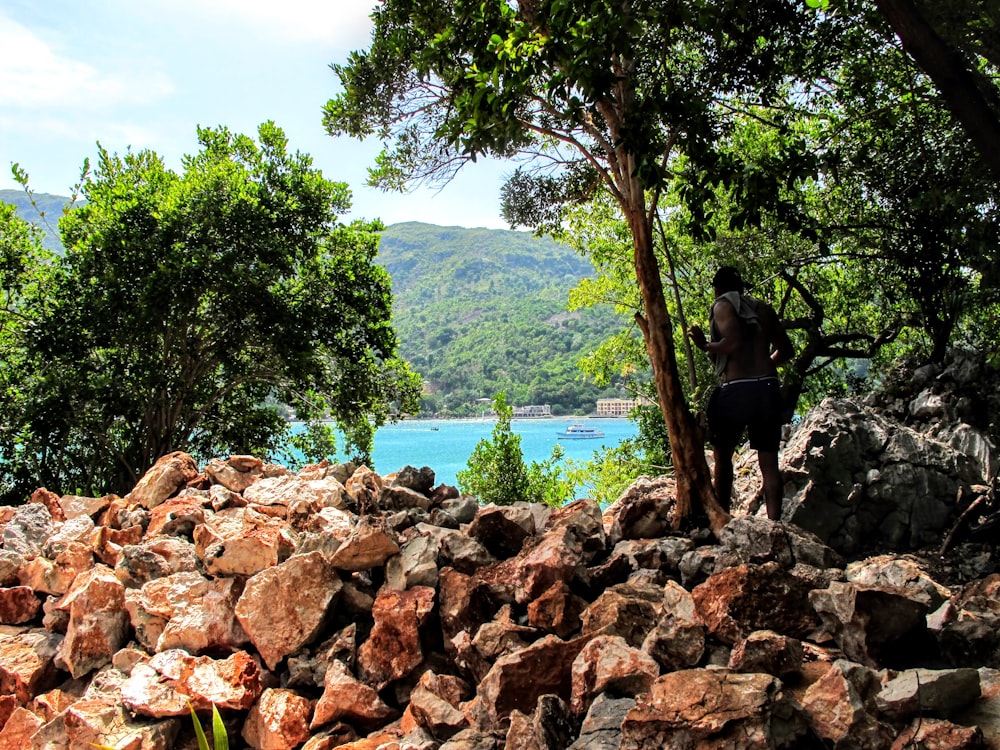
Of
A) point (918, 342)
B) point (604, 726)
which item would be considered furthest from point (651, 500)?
point (918, 342)

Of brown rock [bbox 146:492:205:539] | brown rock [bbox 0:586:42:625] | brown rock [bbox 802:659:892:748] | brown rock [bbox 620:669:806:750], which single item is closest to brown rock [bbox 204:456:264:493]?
brown rock [bbox 146:492:205:539]

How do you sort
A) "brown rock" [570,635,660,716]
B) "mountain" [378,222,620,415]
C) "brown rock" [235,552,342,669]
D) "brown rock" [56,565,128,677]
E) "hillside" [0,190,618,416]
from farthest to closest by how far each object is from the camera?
1. "mountain" [378,222,620,415]
2. "hillside" [0,190,618,416]
3. "brown rock" [56,565,128,677]
4. "brown rock" [235,552,342,669]
5. "brown rock" [570,635,660,716]

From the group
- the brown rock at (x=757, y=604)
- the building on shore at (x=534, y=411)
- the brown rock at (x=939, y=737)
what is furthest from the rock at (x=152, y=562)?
the building on shore at (x=534, y=411)

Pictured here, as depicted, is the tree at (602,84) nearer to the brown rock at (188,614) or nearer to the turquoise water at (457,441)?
the brown rock at (188,614)

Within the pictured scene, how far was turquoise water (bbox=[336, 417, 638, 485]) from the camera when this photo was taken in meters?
28.7

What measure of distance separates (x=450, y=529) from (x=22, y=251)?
981cm

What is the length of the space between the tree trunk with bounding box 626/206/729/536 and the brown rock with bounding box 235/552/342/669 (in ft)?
7.38

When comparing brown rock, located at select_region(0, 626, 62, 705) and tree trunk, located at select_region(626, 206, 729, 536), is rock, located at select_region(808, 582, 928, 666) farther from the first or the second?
brown rock, located at select_region(0, 626, 62, 705)

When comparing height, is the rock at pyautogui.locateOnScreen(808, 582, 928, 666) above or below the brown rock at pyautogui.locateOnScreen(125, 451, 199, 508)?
below

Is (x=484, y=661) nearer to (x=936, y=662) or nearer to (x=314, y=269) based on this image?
(x=936, y=662)

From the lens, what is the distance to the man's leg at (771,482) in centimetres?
491

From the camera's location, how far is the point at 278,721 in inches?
144

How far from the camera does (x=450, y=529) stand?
4816mm

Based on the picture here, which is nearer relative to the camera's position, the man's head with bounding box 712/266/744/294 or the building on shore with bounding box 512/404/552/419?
the man's head with bounding box 712/266/744/294
